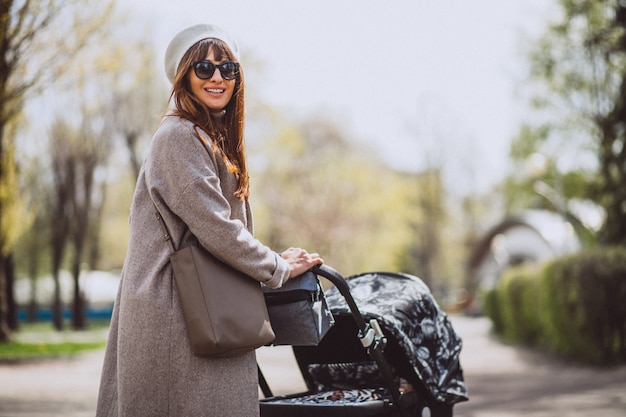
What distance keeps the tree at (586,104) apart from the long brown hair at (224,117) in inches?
511

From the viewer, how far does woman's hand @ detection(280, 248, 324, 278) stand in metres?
3.19

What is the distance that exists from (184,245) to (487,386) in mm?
8810

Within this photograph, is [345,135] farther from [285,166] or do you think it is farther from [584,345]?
[584,345]

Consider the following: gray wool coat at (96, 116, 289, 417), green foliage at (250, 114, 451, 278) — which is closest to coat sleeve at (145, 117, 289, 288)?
gray wool coat at (96, 116, 289, 417)

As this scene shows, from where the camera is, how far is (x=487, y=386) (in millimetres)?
10992

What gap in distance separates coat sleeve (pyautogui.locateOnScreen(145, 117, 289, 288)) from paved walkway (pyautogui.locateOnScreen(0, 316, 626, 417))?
565cm

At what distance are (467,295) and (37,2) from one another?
47.1 metres

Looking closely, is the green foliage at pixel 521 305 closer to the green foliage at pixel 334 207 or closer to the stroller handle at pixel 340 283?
the stroller handle at pixel 340 283

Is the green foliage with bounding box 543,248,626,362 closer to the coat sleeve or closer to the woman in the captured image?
the woman

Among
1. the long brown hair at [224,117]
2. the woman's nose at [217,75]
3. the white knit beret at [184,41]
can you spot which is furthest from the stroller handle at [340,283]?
the white knit beret at [184,41]

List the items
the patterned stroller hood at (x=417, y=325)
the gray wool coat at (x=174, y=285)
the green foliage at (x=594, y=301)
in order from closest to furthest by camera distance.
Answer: the gray wool coat at (x=174, y=285) → the patterned stroller hood at (x=417, y=325) → the green foliage at (x=594, y=301)

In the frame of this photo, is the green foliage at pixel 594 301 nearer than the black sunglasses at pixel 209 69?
No

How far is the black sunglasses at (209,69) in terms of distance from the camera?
3.13 meters

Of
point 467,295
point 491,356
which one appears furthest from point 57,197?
point 467,295
